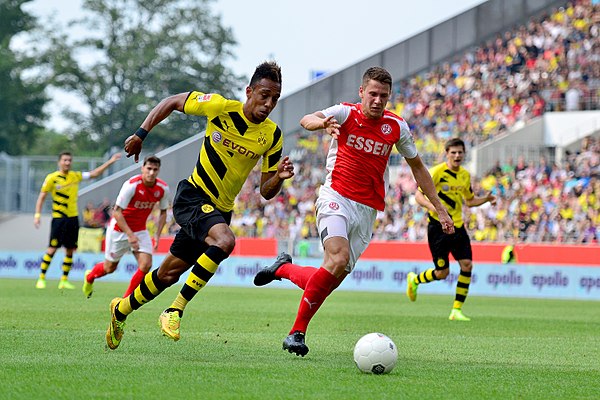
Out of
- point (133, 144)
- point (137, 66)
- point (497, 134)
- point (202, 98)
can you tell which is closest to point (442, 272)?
point (202, 98)

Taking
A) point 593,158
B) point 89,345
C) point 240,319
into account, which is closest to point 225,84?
point 593,158

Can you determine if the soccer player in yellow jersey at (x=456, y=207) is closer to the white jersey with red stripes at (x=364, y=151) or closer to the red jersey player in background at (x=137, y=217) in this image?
the red jersey player in background at (x=137, y=217)

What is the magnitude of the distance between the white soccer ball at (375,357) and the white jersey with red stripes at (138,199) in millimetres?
7808

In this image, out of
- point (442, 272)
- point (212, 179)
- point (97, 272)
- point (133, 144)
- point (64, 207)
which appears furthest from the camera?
point (64, 207)

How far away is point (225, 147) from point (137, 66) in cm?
5004

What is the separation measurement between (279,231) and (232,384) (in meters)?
24.7

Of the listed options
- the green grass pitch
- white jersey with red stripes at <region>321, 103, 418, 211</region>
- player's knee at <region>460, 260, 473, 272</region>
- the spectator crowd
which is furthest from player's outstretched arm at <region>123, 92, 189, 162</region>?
A: the spectator crowd

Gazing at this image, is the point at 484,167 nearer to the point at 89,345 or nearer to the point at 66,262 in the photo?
the point at 66,262

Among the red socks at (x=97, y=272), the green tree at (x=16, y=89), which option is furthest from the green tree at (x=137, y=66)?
the red socks at (x=97, y=272)

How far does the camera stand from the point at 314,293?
9.29 metres

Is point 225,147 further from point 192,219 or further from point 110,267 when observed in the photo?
point 110,267

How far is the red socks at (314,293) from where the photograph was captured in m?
9.18

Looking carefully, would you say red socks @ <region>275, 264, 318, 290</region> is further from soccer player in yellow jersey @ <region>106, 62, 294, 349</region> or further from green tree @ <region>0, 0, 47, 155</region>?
green tree @ <region>0, 0, 47, 155</region>

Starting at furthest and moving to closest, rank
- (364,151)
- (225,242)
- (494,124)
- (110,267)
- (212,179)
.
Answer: (494,124), (110,267), (364,151), (212,179), (225,242)
